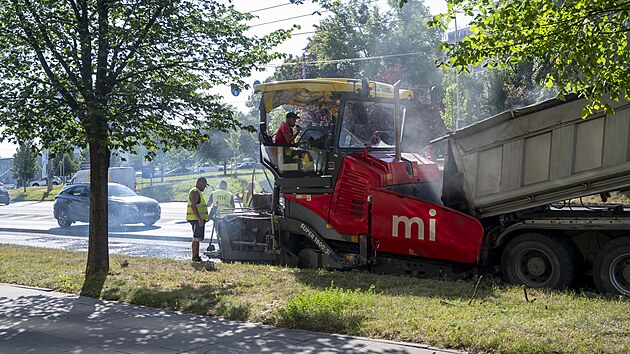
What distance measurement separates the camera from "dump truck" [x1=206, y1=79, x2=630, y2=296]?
850 cm

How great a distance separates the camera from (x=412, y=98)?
38.5 ft

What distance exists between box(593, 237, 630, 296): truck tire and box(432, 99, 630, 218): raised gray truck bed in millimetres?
695

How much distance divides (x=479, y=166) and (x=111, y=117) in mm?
5169

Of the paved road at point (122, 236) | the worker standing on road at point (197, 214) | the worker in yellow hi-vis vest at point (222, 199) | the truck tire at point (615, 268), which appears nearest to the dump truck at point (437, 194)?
the truck tire at point (615, 268)

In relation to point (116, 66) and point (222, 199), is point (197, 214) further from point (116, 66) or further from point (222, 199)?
point (116, 66)

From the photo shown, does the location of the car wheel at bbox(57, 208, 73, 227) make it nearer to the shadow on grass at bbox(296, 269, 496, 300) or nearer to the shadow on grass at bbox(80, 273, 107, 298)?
the shadow on grass at bbox(80, 273, 107, 298)

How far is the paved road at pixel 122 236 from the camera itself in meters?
16.6

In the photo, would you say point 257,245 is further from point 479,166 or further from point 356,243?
point 479,166

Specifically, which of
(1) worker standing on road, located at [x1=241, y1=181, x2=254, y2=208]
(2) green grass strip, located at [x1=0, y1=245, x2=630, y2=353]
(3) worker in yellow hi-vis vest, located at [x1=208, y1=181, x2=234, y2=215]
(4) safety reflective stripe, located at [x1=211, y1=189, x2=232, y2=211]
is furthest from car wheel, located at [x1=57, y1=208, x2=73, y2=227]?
(2) green grass strip, located at [x1=0, y1=245, x2=630, y2=353]

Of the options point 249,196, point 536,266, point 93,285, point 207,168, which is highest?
point 207,168

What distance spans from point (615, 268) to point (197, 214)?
26.0 ft

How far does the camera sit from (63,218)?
2439cm

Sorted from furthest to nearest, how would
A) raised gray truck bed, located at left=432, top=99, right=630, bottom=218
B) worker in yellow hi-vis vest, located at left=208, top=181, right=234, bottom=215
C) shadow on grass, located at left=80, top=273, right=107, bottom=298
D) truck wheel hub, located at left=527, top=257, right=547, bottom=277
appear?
worker in yellow hi-vis vest, located at left=208, top=181, right=234, bottom=215, shadow on grass, located at left=80, top=273, right=107, bottom=298, truck wheel hub, located at left=527, top=257, right=547, bottom=277, raised gray truck bed, located at left=432, top=99, right=630, bottom=218

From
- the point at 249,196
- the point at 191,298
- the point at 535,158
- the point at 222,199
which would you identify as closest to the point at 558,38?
the point at 535,158
